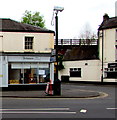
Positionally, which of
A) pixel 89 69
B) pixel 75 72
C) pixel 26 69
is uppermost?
pixel 26 69

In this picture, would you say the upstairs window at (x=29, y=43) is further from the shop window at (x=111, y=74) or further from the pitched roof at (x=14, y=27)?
the shop window at (x=111, y=74)

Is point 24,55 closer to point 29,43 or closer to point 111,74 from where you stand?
point 29,43

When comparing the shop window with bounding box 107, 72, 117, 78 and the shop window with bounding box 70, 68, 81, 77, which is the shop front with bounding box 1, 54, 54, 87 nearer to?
the shop window with bounding box 107, 72, 117, 78

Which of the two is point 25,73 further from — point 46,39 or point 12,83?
point 46,39

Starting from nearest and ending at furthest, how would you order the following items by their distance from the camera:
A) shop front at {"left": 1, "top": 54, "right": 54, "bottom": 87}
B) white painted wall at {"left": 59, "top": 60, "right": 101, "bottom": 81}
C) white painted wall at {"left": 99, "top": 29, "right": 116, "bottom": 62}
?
shop front at {"left": 1, "top": 54, "right": 54, "bottom": 87}
white painted wall at {"left": 99, "top": 29, "right": 116, "bottom": 62}
white painted wall at {"left": 59, "top": 60, "right": 101, "bottom": 81}

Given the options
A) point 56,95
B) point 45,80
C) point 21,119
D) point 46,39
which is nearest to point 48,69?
point 45,80

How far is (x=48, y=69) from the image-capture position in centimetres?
2511

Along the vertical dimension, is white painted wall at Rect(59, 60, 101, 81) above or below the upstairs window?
below

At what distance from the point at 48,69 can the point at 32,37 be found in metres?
3.35

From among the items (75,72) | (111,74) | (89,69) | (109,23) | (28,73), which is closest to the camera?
(28,73)

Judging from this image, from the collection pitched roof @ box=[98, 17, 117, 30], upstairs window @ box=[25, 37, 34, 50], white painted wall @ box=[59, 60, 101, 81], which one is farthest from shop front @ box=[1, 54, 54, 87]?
white painted wall @ box=[59, 60, 101, 81]

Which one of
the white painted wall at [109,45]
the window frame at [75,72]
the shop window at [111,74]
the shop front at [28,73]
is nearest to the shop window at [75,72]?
the window frame at [75,72]

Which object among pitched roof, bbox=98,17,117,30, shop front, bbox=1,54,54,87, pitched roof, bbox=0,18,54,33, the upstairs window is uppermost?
pitched roof, bbox=98,17,117,30

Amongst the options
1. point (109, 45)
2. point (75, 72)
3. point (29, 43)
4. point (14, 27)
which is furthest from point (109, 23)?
point (14, 27)
